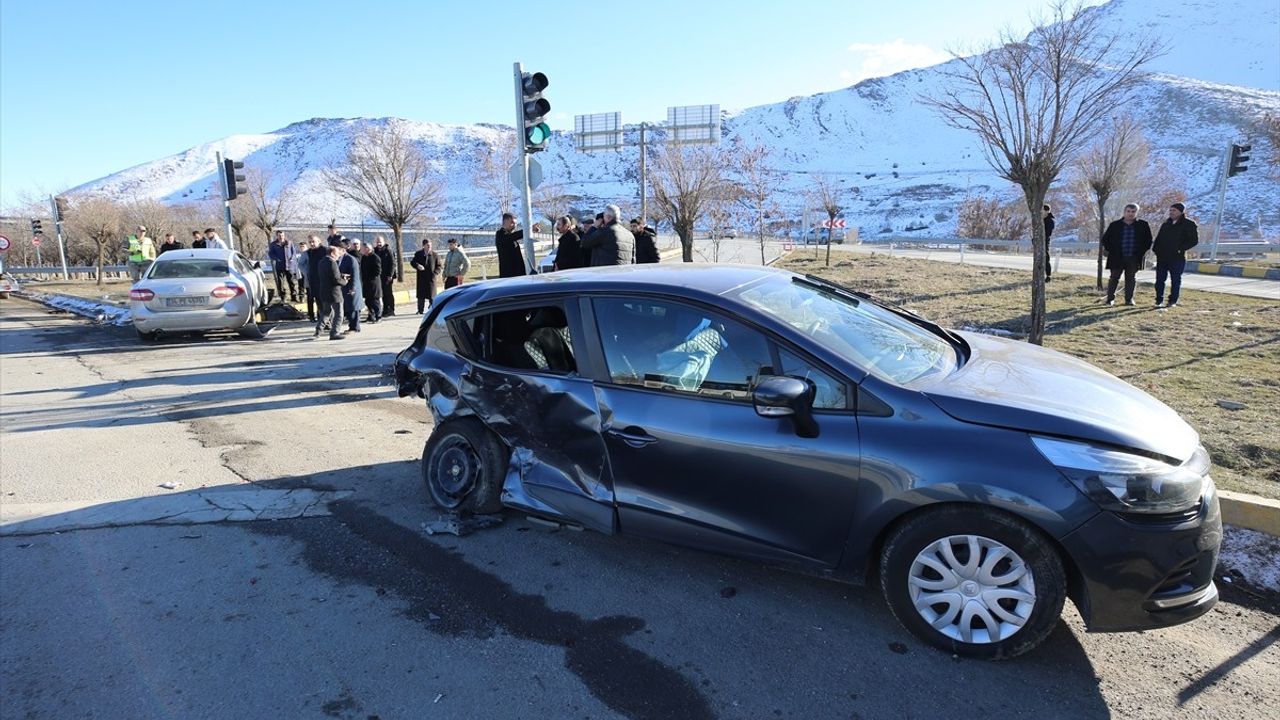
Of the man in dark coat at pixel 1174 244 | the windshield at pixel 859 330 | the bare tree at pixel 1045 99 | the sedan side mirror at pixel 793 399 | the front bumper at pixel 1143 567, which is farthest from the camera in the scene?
the man in dark coat at pixel 1174 244

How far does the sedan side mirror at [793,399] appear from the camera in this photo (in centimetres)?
292

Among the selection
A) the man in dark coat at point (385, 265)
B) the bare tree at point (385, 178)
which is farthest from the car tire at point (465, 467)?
the bare tree at point (385, 178)

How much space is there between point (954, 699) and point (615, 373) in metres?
2.07

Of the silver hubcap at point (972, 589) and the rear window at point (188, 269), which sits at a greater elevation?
the rear window at point (188, 269)

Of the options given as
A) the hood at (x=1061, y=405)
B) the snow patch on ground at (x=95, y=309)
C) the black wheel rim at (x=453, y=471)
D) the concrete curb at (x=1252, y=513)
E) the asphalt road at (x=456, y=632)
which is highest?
the hood at (x=1061, y=405)

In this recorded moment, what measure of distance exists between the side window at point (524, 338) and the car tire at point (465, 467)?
0.50 meters

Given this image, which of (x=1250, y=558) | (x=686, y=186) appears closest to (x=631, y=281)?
(x=1250, y=558)

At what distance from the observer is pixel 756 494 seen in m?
3.11

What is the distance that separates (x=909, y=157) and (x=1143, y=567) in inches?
7214

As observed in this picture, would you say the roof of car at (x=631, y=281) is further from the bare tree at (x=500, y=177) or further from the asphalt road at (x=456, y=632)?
the bare tree at (x=500, y=177)

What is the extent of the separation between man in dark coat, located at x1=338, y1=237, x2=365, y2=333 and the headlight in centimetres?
1135

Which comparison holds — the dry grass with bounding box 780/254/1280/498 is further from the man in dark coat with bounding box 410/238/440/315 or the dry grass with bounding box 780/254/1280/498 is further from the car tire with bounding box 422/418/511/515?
the man in dark coat with bounding box 410/238/440/315

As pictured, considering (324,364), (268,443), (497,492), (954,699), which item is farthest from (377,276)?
(954,699)

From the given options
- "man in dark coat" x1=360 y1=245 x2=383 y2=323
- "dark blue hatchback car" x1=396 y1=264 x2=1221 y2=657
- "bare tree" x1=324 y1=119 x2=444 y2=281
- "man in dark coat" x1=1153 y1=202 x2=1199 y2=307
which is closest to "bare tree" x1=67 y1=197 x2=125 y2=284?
"bare tree" x1=324 y1=119 x2=444 y2=281
